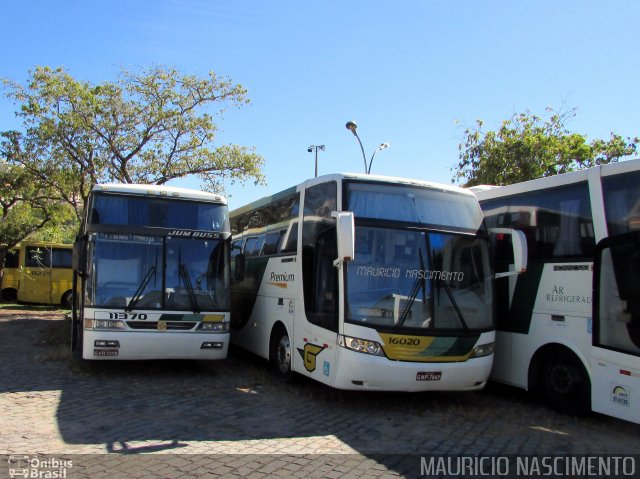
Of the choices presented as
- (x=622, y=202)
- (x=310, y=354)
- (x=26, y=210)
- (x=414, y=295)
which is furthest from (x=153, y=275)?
(x=26, y=210)

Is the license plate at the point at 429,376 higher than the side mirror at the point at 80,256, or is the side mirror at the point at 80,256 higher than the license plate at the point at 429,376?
the side mirror at the point at 80,256

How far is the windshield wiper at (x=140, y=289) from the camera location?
28.5 ft

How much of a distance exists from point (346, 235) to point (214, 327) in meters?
3.50

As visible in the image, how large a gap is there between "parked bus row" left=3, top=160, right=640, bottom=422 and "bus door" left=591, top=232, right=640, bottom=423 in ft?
0.05

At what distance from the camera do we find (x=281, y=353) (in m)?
9.24

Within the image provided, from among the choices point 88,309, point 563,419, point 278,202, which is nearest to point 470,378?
point 563,419

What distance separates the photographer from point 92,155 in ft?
60.7

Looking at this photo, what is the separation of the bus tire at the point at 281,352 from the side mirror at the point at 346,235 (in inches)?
98.8

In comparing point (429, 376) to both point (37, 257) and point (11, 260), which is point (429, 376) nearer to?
point (37, 257)

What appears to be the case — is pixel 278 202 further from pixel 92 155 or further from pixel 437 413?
pixel 92 155

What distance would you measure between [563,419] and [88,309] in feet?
22.8

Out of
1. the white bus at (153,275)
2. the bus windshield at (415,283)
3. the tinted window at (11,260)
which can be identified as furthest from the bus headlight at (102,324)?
the tinted window at (11,260)

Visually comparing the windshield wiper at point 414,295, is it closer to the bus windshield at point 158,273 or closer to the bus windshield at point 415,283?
the bus windshield at point 415,283

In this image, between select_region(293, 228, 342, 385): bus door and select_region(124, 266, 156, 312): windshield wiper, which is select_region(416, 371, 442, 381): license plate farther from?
select_region(124, 266, 156, 312): windshield wiper
